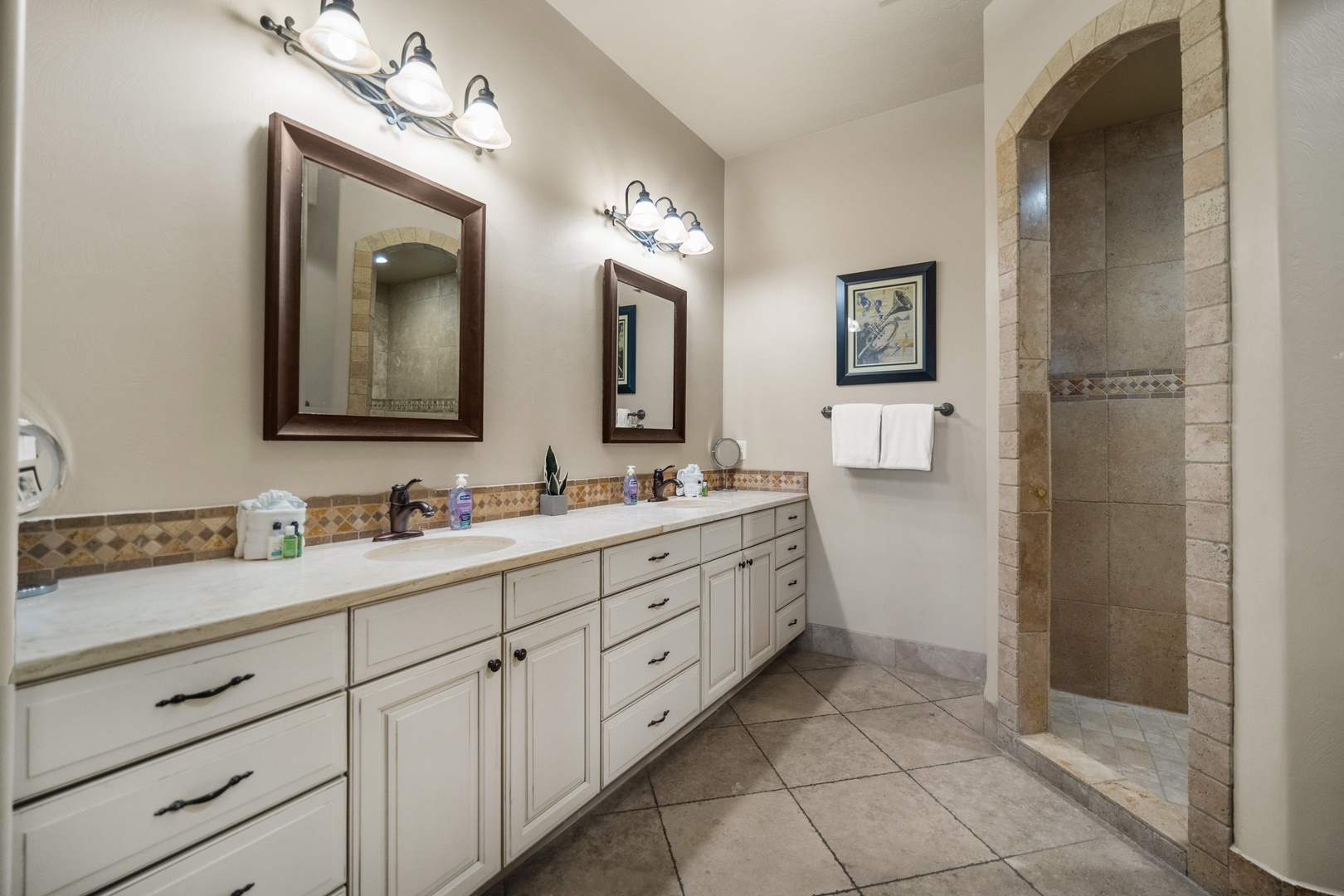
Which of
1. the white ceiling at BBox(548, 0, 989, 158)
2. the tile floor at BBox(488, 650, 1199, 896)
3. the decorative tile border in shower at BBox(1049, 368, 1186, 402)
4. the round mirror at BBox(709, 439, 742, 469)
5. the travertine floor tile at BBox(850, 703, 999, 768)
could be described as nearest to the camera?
the tile floor at BBox(488, 650, 1199, 896)

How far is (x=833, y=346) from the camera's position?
305 centimetres

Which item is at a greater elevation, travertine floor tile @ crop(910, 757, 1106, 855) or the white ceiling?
the white ceiling

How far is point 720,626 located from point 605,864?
909 mm

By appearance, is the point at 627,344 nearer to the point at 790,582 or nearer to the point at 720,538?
the point at 720,538

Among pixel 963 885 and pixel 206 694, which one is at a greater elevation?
pixel 206 694

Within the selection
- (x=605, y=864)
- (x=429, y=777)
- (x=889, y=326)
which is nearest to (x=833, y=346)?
(x=889, y=326)

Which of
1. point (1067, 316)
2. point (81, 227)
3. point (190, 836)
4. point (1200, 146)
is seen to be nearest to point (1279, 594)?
point (1200, 146)

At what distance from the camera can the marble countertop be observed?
0.76 metres

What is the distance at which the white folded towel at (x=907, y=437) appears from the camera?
2.69m

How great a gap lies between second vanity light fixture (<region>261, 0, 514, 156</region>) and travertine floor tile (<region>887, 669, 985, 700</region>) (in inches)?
110

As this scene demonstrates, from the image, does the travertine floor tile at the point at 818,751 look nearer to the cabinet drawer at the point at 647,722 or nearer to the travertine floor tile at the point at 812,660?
the cabinet drawer at the point at 647,722

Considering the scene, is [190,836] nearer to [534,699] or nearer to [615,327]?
[534,699]

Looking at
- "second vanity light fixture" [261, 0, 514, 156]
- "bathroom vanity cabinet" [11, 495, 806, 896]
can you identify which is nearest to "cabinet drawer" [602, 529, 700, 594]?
"bathroom vanity cabinet" [11, 495, 806, 896]

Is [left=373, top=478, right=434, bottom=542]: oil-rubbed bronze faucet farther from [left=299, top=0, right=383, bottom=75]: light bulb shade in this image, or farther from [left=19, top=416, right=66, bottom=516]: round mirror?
[left=299, top=0, right=383, bottom=75]: light bulb shade
